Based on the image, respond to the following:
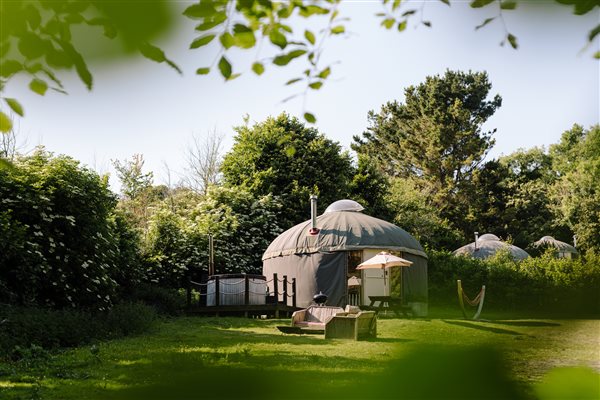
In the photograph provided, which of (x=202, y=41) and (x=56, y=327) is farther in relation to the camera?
(x=56, y=327)

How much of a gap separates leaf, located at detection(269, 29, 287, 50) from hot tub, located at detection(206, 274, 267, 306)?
15596mm

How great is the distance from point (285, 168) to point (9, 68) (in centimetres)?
2273

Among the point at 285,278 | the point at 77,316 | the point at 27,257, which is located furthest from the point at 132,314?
the point at 285,278

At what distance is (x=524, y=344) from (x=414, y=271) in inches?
722

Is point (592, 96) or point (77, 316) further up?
point (592, 96)

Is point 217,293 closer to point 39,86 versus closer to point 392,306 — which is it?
point 392,306

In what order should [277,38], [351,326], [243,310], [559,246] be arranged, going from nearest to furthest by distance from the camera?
[277,38], [351,326], [243,310], [559,246]

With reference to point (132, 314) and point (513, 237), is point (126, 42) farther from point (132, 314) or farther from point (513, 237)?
point (513, 237)

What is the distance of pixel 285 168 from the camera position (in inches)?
917

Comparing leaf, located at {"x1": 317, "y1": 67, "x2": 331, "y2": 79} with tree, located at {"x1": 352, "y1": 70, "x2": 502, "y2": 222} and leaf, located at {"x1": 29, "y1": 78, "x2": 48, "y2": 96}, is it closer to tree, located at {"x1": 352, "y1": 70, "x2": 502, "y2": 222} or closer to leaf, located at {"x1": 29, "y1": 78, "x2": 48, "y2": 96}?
leaf, located at {"x1": 29, "y1": 78, "x2": 48, "y2": 96}

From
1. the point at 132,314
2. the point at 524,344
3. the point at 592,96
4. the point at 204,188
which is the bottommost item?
the point at 132,314

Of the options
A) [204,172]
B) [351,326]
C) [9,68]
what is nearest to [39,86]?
[9,68]

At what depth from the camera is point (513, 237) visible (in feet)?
115

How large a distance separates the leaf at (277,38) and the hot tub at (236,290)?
15596 millimetres
